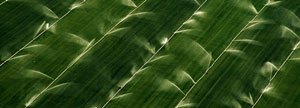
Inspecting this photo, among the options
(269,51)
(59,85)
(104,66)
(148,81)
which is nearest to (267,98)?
(269,51)

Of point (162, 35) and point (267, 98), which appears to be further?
point (162, 35)

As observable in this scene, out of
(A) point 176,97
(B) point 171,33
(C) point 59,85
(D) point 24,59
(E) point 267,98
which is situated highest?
(D) point 24,59

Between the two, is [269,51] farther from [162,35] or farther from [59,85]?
[59,85]

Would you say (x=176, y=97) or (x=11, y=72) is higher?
(x=11, y=72)

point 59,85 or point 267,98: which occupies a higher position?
point 59,85

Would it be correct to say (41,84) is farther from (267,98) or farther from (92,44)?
(267,98)

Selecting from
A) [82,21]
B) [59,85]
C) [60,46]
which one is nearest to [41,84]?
[59,85]
